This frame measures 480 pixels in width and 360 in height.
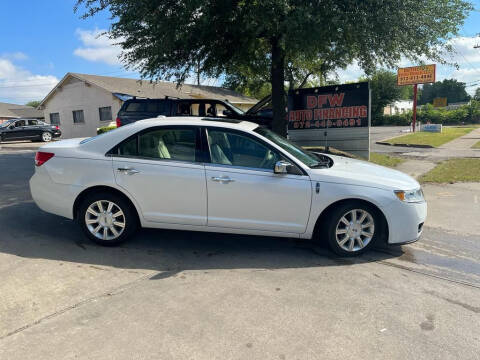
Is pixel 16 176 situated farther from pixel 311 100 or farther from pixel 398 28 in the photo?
pixel 398 28

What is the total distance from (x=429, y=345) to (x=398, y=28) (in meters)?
7.30

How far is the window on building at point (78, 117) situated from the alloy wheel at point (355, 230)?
31.1 metres

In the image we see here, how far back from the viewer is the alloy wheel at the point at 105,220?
15.3 feet

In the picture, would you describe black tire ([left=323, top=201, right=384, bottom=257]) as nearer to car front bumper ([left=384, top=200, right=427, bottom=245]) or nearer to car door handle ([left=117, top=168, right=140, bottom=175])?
car front bumper ([left=384, top=200, right=427, bottom=245])

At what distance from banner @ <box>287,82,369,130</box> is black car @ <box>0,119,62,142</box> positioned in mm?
19159

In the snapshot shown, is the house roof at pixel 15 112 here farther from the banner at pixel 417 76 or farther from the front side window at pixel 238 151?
the front side window at pixel 238 151

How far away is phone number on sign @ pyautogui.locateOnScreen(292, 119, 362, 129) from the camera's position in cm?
1113

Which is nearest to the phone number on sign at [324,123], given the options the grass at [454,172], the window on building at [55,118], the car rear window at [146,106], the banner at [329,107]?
the banner at [329,107]

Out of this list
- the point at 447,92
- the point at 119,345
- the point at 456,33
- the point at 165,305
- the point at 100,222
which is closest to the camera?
the point at 119,345

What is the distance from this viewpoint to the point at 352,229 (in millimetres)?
4445

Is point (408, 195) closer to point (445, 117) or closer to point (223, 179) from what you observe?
point (223, 179)

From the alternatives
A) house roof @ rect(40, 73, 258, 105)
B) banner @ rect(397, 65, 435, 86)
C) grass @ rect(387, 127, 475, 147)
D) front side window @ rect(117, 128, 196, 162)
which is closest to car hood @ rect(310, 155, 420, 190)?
front side window @ rect(117, 128, 196, 162)

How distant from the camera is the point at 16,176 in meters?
9.61

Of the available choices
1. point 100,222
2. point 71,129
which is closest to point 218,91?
point 71,129
